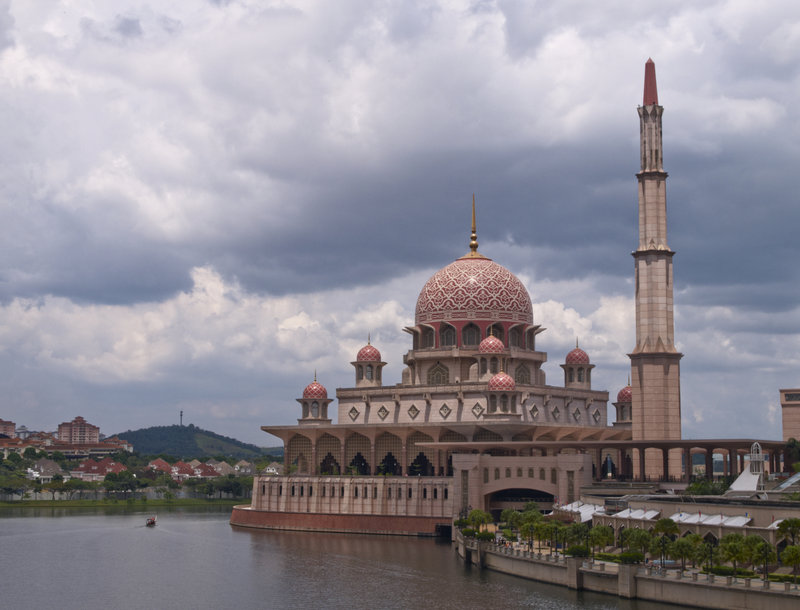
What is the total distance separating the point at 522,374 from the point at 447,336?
292 inches

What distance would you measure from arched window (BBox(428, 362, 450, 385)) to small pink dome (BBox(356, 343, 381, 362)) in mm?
5125

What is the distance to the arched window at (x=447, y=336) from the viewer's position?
96812 millimetres

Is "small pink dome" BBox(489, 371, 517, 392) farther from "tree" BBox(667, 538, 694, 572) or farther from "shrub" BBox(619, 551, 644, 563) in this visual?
"tree" BBox(667, 538, 694, 572)

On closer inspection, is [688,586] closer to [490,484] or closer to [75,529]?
[490,484]

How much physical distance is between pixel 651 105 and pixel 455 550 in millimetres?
38084

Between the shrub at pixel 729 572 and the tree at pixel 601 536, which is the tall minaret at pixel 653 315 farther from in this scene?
the shrub at pixel 729 572

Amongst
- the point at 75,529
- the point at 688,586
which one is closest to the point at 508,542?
the point at 688,586

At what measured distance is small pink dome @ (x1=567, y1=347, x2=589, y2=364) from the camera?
9975 cm

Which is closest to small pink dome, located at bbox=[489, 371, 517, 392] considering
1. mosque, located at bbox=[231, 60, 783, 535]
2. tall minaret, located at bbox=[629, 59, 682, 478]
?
mosque, located at bbox=[231, 60, 783, 535]

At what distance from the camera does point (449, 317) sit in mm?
96750

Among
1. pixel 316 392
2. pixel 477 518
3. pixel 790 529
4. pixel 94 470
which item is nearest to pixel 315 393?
pixel 316 392

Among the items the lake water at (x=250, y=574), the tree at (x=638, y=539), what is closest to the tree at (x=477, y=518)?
the lake water at (x=250, y=574)

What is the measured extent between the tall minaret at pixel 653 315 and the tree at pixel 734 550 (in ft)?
111

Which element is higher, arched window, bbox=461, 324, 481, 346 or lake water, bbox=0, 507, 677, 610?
arched window, bbox=461, 324, 481, 346
